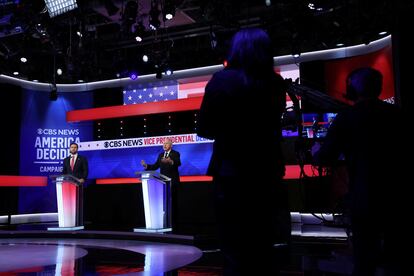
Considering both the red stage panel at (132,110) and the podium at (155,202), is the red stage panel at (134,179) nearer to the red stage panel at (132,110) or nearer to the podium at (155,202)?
the red stage panel at (132,110)

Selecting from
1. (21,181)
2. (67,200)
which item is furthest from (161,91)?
(67,200)

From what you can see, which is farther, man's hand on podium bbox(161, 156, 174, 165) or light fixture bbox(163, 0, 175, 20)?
man's hand on podium bbox(161, 156, 174, 165)

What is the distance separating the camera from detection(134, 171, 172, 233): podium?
738 cm

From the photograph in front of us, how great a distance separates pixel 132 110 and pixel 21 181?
3.01 metres

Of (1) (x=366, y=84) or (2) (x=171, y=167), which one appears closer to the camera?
(1) (x=366, y=84)

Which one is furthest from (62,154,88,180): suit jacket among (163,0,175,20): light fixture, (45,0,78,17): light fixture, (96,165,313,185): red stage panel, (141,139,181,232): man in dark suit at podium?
(163,0,175,20): light fixture

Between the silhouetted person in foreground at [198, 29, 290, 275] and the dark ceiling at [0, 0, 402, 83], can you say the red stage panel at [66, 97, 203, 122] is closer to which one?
the dark ceiling at [0, 0, 402, 83]

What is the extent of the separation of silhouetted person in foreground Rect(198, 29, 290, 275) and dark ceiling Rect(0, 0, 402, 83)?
5.37 metres

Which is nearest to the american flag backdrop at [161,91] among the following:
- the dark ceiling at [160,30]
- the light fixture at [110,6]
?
the dark ceiling at [160,30]

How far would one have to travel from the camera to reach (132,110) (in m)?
11.0

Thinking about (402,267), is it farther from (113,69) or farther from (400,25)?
(113,69)

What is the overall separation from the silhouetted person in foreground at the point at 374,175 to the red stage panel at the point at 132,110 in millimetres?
7882

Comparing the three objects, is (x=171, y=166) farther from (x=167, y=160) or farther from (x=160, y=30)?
(x=160, y=30)

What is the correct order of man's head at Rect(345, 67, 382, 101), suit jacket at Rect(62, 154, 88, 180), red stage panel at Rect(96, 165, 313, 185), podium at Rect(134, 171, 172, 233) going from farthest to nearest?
red stage panel at Rect(96, 165, 313, 185) → suit jacket at Rect(62, 154, 88, 180) → podium at Rect(134, 171, 172, 233) → man's head at Rect(345, 67, 382, 101)
